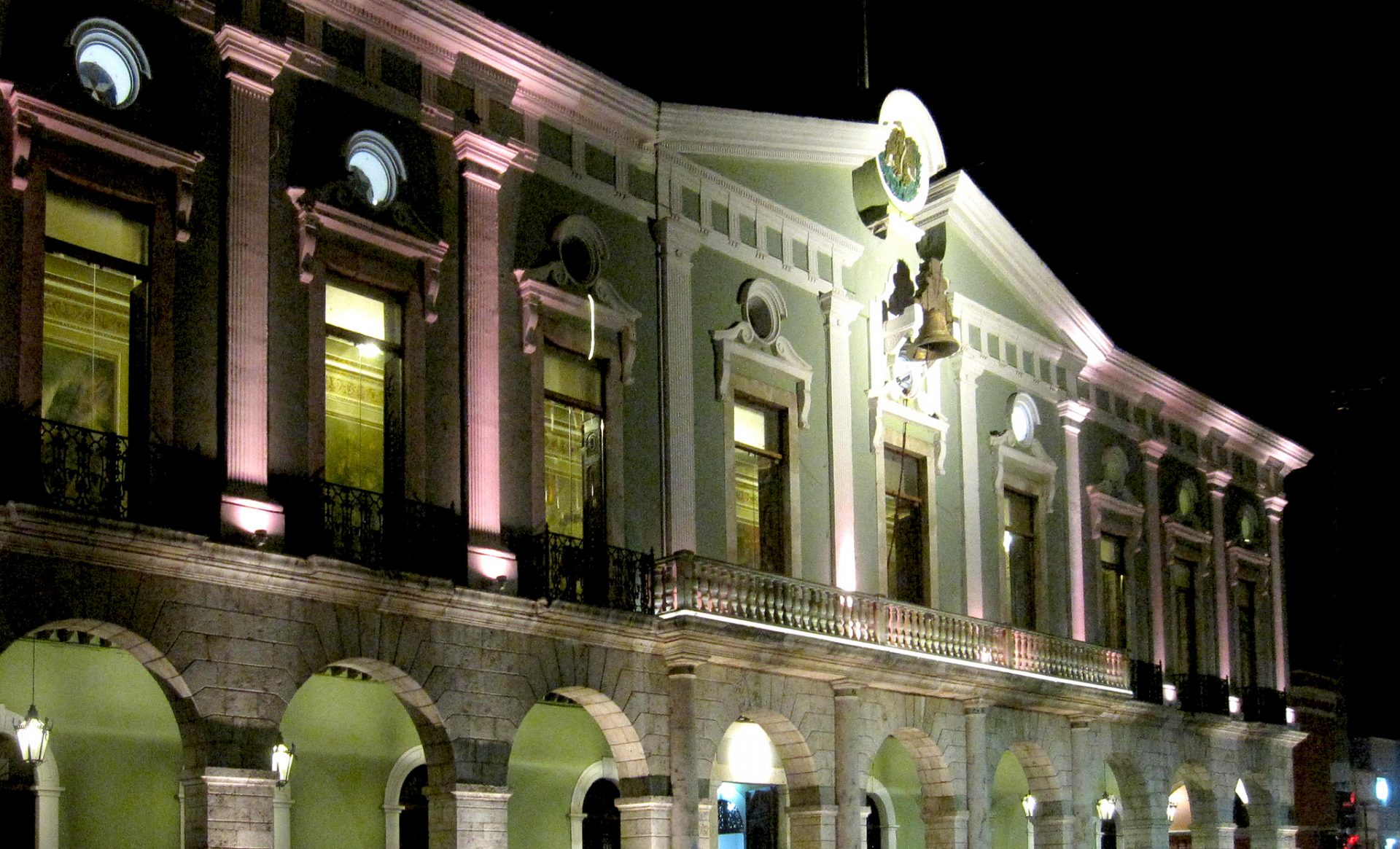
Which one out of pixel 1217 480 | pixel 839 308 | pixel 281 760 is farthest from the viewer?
pixel 1217 480

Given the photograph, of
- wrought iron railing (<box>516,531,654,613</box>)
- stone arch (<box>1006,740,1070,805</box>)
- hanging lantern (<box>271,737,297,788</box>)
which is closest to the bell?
wrought iron railing (<box>516,531,654,613</box>)

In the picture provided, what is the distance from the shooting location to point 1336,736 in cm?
3969

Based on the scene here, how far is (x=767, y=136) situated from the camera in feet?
78.3

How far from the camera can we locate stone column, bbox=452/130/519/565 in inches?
760

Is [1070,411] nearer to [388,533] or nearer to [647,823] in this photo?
[647,823]

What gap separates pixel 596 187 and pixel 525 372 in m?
2.71

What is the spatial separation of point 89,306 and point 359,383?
3245 mm

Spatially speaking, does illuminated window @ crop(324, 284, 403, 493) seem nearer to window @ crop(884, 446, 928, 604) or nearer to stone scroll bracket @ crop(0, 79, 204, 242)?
stone scroll bracket @ crop(0, 79, 204, 242)

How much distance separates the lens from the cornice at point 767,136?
74.2 feet

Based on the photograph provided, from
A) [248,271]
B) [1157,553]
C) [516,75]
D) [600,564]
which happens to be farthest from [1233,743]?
[248,271]

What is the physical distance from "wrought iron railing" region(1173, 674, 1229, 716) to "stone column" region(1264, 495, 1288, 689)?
3.42 m

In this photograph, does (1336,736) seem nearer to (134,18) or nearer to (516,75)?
(516,75)

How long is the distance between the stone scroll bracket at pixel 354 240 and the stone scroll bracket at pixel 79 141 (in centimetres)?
128

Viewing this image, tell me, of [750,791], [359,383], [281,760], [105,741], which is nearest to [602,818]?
[750,791]
